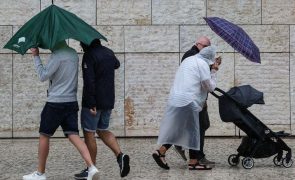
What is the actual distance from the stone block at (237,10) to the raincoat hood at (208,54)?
9.08 ft

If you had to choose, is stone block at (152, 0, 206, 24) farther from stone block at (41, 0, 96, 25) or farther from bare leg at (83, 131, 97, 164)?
bare leg at (83, 131, 97, 164)

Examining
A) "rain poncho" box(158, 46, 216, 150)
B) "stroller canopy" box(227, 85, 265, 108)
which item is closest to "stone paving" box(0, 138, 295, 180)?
"rain poncho" box(158, 46, 216, 150)

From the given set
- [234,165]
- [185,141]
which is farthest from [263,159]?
[185,141]

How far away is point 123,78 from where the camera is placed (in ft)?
34.5

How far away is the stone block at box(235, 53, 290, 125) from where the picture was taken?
413 inches

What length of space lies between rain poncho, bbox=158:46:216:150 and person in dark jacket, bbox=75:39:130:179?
83cm

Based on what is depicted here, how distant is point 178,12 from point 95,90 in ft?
12.3

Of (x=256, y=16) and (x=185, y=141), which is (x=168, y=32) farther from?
(x=185, y=141)

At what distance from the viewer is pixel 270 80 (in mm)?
10516

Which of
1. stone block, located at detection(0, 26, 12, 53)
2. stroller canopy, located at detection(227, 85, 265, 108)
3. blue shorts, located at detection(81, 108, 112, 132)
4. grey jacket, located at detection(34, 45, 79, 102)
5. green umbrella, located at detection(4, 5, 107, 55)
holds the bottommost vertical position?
blue shorts, located at detection(81, 108, 112, 132)

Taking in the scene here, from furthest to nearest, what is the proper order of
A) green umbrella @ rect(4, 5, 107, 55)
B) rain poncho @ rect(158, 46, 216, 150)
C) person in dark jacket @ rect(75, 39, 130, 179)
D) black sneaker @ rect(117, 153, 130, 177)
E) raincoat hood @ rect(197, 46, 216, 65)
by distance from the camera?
1. raincoat hood @ rect(197, 46, 216, 65)
2. rain poncho @ rect(158, 46, 216, 150)
3. black sneaker @ rect(117, 153, 130, 177)
4. person in dark jacket @ rect(75, 39, 130, 179)
5. green umbrella @ rect(4, 5, 107, 55)

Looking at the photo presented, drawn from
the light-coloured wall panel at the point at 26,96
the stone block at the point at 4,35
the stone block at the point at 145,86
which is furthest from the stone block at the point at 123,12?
the stone block at the point at 4,35

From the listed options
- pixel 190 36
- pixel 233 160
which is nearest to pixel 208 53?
pixel 233 160

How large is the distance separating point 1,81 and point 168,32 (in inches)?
104
